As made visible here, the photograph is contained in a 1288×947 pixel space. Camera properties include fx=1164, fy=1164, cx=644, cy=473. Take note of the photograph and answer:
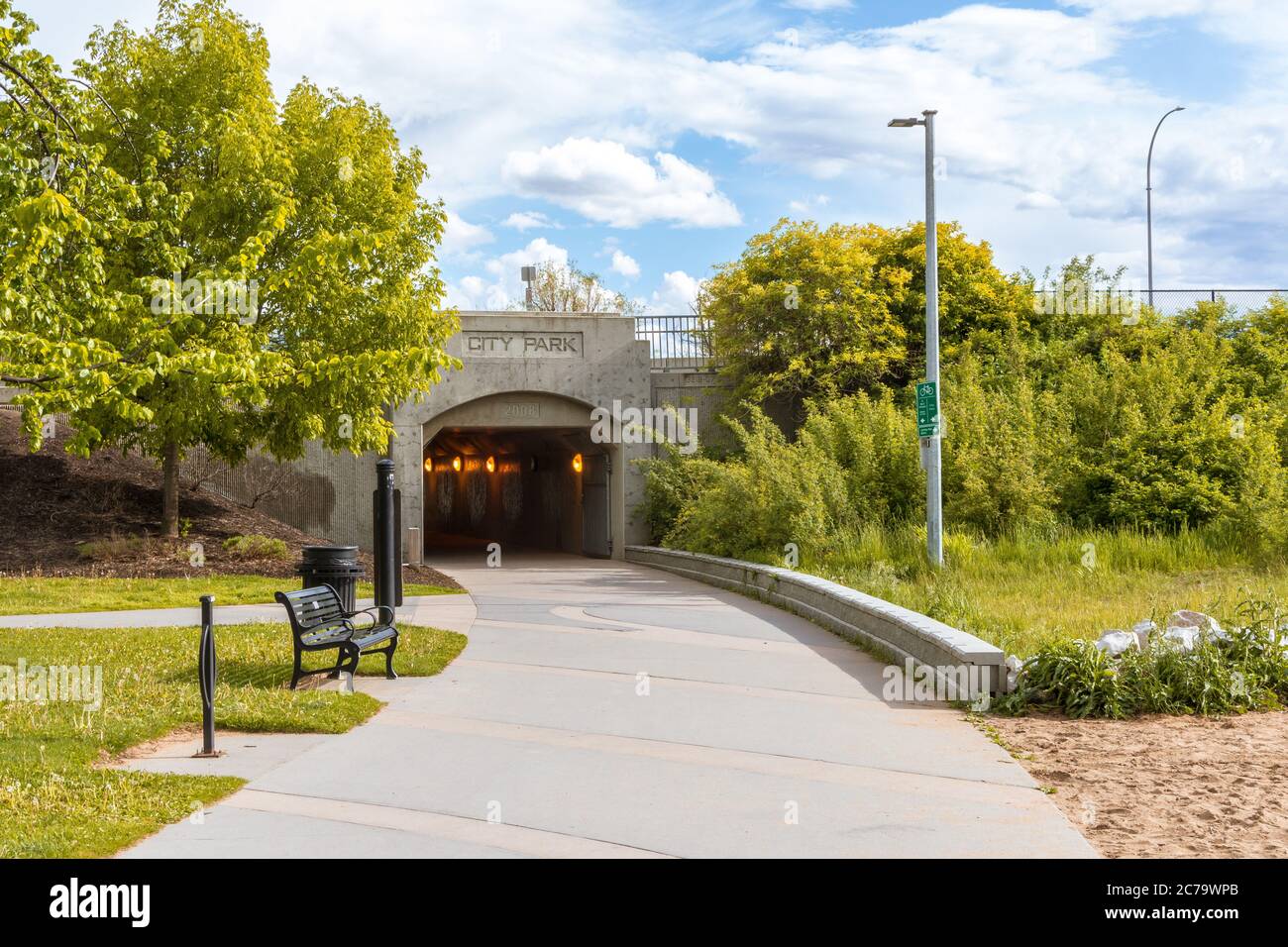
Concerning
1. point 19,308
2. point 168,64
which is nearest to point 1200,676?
point 19,308

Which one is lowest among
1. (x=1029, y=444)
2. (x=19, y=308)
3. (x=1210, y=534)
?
(x=1210, y=534)

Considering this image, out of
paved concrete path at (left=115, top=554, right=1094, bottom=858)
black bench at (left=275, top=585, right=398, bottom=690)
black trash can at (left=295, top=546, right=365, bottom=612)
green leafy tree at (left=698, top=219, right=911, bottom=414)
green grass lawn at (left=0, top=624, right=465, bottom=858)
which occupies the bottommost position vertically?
paved concrete path at (left=115, top=554, right=1094, bottom=858)

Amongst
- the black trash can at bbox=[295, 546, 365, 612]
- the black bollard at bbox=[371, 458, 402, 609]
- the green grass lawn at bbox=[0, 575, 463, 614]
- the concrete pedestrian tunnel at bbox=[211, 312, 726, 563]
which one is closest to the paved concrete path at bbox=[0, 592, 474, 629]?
the green grass lawn at bbox=[0, 575, 463, 614]

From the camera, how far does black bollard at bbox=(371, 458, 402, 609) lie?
39.7 ft

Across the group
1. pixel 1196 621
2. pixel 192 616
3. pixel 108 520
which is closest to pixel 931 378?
pixel 1196 621

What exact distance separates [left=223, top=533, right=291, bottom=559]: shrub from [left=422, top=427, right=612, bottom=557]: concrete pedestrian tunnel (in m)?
6.39

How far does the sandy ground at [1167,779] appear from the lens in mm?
5797

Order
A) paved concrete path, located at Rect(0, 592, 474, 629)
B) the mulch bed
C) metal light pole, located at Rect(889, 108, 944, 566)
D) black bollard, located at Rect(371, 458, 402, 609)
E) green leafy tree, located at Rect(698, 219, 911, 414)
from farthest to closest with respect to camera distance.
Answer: green leafy tree, located at Rect(698, 219, 911, 414), the mulch bed, metal light pole, located at Rect(889, 108, 944, 566), paved concrete path, located at Rect(0, 592, 474, 629), black bollard, located at Rect(371, 458, 402, 609)

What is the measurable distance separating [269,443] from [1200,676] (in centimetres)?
1685

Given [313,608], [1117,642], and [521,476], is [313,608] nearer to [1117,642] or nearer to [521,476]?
[1117,642]

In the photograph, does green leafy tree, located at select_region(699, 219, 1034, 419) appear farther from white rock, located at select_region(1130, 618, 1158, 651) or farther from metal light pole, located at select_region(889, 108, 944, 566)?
white rock, located at select_region(1130, 618, 1158, 651)

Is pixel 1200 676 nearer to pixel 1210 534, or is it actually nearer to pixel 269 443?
pixel 1210 534

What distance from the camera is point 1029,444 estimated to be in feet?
57.5

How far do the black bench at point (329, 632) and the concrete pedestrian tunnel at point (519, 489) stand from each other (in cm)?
1641
